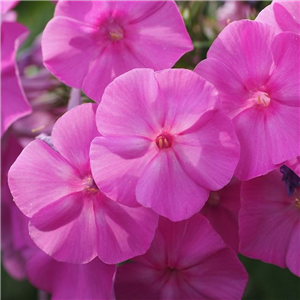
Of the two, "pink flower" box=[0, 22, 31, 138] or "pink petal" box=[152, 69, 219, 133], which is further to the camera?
"pink flower" box=[0, 22, 31, 138]

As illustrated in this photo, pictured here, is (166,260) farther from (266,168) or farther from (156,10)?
(156,10)

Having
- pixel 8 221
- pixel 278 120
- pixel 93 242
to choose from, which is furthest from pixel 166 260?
pixel 8 221

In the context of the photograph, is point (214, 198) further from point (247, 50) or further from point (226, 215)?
point (247, 50)

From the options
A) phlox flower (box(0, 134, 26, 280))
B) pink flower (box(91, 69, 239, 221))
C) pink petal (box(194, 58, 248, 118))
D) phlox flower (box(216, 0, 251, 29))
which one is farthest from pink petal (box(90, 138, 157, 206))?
phlox flower (box(216, 0, 251, 29))

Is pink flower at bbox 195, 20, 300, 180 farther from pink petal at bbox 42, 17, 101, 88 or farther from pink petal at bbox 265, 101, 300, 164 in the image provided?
pink petal at bbox 42, 17, 101, 88

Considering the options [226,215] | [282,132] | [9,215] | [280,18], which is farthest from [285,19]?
[9,215]

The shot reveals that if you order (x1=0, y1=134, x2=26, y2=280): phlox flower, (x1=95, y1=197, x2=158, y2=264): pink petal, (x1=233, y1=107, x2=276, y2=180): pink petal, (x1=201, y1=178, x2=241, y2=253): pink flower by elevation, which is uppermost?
(x1=233, y1=107, x2=276, y2=180): pink petal

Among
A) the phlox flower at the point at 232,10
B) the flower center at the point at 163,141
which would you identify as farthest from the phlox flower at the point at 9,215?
the phlox flower at the point at 232,10
